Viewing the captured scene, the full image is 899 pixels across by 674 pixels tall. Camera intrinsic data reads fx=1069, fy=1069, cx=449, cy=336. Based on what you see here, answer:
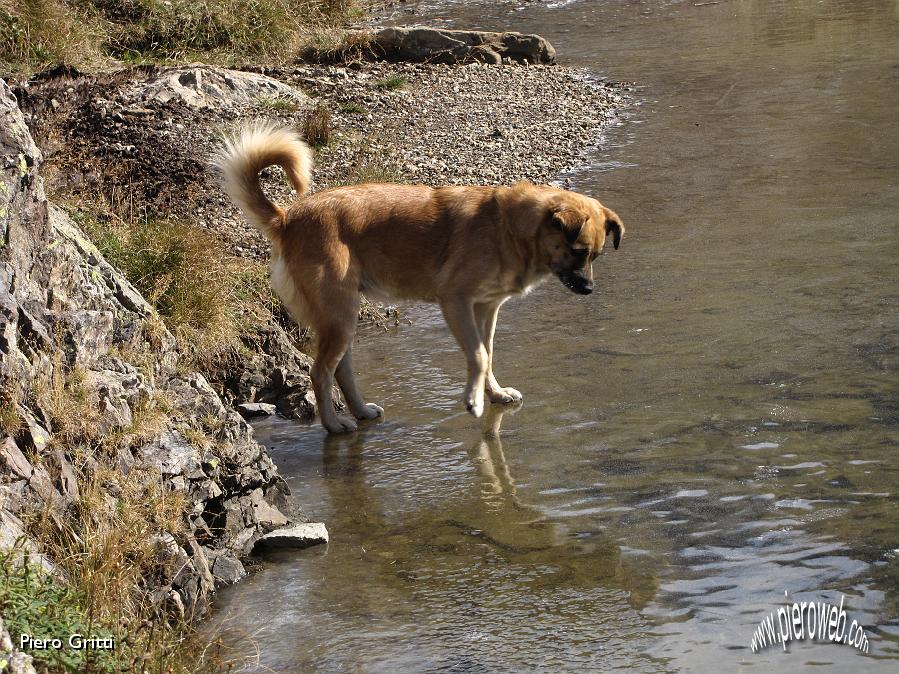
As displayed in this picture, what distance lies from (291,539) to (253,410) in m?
1.74

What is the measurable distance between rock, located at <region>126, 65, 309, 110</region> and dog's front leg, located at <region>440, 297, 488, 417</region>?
18.6 ft

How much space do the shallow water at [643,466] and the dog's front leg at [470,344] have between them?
0.62 feet

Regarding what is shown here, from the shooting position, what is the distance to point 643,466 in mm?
5109

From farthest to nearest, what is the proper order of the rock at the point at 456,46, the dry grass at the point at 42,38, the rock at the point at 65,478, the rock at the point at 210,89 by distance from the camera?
the rock at the point at 456,46
the dry grass at the point at 42,38
the rock at the point at 210,89
the rock at the point at 65,478

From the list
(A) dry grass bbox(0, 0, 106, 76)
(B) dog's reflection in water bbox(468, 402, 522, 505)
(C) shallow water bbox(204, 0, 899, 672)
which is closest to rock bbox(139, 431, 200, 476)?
(C) shallow water bbox(204, 0, 899, 672)

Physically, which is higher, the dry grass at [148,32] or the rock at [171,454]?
the dry grass at [148,32]

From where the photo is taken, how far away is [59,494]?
3916mm

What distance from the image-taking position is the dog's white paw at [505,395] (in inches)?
240

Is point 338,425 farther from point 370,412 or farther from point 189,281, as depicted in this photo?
point 189,281

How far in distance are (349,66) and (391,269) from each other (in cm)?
852

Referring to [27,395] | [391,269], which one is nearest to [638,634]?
[27,395]

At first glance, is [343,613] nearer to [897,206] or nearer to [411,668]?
[411,668]

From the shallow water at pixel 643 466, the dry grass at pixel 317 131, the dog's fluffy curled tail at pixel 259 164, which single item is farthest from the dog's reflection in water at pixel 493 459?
the dry grass at pixel 317 131

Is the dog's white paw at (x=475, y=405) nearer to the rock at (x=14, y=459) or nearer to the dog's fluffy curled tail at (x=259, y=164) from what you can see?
the dog's fluffy curled tail at (x=259, y=164)
